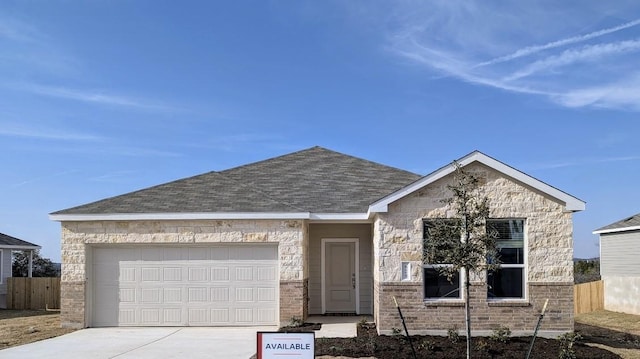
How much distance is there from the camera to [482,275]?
44.9ft

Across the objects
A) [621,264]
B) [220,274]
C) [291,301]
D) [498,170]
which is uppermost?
[498,170]

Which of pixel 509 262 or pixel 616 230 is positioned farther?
pixel 616 230

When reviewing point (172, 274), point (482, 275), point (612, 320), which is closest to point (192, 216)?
point (172, 274)

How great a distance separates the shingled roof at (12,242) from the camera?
25239 millimetres

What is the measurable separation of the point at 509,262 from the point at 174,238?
838 centimetres

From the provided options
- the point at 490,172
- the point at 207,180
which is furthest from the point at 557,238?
the point at 207,180

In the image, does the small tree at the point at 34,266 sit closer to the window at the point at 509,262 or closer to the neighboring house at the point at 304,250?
the neighboring house at the point at 304,250

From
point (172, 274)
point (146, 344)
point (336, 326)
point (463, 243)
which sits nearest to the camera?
point (463, 243)

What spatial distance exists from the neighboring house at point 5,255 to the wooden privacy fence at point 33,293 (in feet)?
2.20

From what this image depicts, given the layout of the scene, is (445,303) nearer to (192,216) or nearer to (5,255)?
(192,216)

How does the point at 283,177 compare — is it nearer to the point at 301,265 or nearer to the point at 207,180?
→ the point at 207,180

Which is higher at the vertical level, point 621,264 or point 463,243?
point 463,243

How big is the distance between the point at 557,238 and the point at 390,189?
18.8ft

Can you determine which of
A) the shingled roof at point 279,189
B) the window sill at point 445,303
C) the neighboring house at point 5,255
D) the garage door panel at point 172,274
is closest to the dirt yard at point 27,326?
the neighboring house at point 5,255
